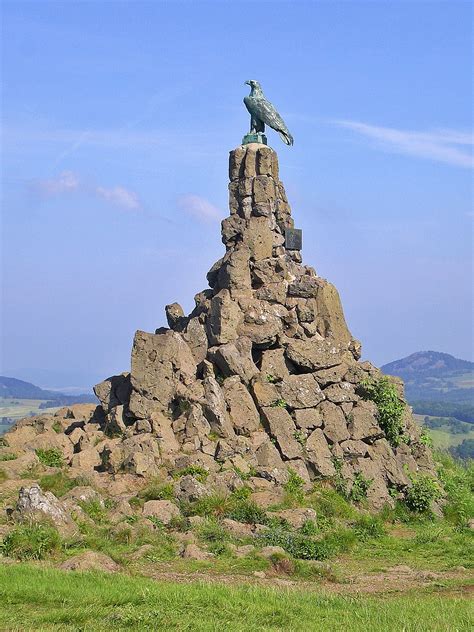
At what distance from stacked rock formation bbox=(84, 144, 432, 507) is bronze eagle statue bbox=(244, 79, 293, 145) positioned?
93 cm

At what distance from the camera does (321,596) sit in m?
18.2

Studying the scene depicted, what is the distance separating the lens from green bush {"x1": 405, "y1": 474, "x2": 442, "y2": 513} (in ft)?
95.8

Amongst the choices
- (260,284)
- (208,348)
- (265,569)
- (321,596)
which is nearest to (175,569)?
(265,569)

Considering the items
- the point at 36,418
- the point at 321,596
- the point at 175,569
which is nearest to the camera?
the point at 321,596

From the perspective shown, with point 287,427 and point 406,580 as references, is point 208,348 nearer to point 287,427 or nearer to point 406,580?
point 287,427

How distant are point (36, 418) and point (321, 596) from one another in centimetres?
1859

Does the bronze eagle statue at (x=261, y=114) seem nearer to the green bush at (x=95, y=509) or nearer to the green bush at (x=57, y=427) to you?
the green bush at (x=57, y=427)

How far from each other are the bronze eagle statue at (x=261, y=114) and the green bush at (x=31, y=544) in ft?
57.1

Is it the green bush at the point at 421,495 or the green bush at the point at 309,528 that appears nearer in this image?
the green bush at the point at 309,528

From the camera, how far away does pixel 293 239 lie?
113 feet

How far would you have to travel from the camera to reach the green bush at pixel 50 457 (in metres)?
29.1

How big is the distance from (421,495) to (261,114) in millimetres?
13929

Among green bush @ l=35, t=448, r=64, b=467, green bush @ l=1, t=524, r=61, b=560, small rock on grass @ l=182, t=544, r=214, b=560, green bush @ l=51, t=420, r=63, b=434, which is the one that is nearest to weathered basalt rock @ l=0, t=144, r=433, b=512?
green bush @ l=51, t=420, r=63, b=434

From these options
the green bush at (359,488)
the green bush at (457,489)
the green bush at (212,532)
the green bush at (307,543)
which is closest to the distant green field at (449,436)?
the green bush at (457,489)
